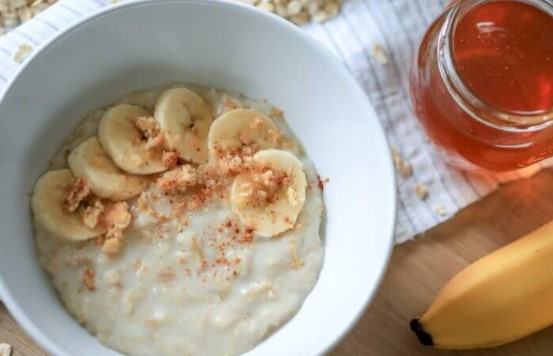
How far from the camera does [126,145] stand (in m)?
1.12

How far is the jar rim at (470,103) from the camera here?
1122mm

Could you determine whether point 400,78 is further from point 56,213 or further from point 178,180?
point 56,213

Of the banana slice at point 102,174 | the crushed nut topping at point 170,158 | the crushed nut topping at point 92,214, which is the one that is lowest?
the crushed nut topping at point 92,214

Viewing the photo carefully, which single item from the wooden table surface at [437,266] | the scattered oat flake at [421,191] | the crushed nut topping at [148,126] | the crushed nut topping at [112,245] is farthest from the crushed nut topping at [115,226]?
the scattered oat flake at [421,191]

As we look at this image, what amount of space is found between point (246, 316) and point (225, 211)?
0.49 ft

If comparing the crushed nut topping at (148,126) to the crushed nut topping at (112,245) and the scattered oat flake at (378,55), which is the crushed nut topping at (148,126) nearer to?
the crushed nut topping at (112,245)

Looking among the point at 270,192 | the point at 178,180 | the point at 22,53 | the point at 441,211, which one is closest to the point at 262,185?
the point at 270,192

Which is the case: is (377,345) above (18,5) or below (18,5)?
below

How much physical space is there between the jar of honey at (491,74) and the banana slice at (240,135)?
26 cm

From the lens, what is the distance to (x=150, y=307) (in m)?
1.08

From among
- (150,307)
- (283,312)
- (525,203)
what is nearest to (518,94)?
(525,203)

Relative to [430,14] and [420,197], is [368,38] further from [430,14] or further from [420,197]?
→ [420,197]

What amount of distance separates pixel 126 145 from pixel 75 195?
3.9 inches

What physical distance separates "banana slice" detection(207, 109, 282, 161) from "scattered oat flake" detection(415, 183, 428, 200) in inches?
10.3
